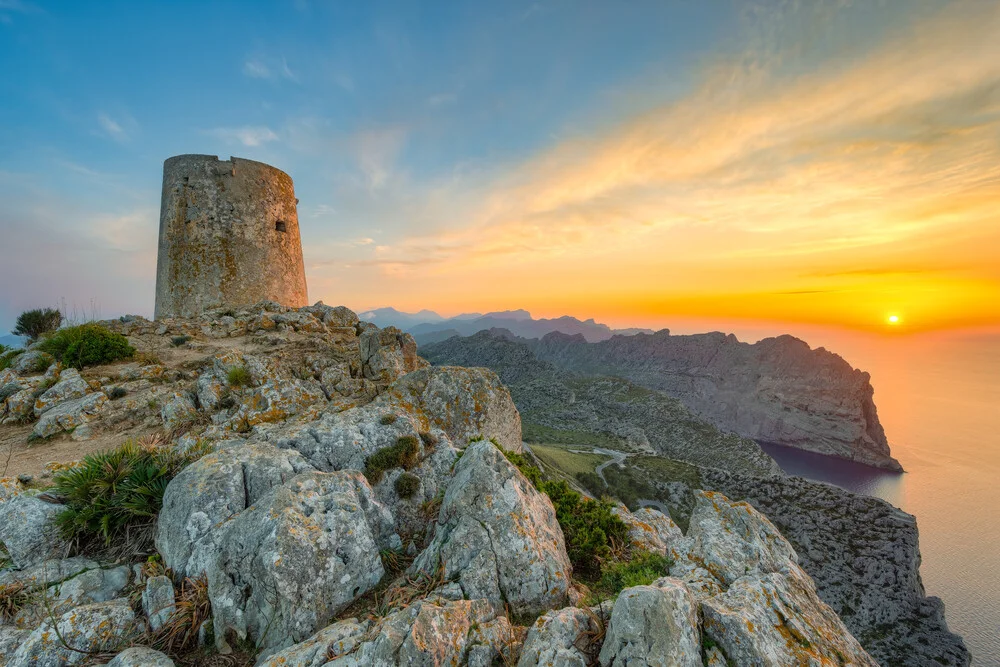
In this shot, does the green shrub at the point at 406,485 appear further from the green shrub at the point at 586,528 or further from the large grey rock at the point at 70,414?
the large grey rock at the point at 70,414

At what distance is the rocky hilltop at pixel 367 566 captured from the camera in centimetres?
443

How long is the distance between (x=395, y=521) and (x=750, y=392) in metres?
226

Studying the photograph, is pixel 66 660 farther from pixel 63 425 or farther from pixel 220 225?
pixel 220 225

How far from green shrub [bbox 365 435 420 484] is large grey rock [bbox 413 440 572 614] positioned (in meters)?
1.71

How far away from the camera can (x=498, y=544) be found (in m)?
5.88

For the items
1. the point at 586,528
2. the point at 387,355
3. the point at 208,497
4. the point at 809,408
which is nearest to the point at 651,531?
the point at 586,528

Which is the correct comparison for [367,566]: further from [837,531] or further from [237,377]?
[837,531]

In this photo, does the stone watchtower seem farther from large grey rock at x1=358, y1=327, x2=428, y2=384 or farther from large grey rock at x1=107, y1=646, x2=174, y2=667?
large grey rock at x1=107, y1=646, x2=174, y2=667

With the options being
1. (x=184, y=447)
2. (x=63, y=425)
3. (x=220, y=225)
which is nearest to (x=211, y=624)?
(x=184, y=447)

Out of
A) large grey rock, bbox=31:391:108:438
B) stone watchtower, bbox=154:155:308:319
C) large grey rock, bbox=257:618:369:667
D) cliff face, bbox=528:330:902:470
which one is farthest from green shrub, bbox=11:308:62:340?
cliff face, bbox=528:330:902:470

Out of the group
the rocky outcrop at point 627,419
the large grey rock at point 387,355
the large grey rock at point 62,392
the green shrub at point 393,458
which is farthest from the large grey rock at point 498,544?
the rocky outcrop at point 627,419

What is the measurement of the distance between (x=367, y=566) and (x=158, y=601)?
2.69 m

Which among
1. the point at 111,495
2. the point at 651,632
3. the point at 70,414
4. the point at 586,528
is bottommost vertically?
the point at 586,528

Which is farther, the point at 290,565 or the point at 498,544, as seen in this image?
the point at 498,544
